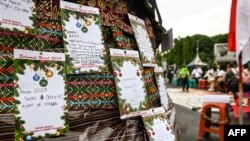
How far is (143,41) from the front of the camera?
205 centimetres

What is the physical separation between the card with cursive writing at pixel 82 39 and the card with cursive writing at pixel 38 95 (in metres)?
0.10

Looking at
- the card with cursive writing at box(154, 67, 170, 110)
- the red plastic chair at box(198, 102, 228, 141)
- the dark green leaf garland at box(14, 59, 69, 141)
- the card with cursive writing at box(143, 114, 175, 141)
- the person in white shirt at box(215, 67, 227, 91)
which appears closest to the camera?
the dark green leaf garland at box(14, 59, 69, 141)

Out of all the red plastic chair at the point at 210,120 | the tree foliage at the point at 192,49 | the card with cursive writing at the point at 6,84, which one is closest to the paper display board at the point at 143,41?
the card with cursive writing at the point at 6,84

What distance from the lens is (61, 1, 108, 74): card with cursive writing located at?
5.23ft

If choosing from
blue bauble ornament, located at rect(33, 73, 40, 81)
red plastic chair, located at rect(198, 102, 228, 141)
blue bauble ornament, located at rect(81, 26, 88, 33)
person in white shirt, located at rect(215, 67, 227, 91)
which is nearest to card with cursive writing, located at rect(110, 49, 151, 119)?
blue bauble ornament, located at rect(81, 26, 88, 33)

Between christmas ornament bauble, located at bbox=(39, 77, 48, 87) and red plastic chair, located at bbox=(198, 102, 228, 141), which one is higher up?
christmas ornament bauble, located at bbox=(39, 77, 48, 87)

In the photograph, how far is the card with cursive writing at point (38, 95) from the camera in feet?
4.58

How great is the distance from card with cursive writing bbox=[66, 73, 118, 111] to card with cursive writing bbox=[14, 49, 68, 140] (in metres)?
0.06

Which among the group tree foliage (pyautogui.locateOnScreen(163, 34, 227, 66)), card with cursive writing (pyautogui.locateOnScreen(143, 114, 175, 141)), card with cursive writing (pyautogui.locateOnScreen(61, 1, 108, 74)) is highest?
tree foliage (pyautogui.locateOnScreen(163, 34, 227, 66))

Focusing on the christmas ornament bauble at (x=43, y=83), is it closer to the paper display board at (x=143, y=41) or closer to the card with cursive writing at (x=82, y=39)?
the card with cursive writing at (x=82, y=39)

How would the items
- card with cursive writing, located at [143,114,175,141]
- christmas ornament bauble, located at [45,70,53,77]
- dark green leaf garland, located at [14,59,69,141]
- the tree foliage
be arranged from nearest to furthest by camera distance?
dark green leaf garland, located at [14,59,69,141], christmas ornament bauble, located at [45,70,53,77], card with cursive writing, located at [143,114,175,141], the tree foliage

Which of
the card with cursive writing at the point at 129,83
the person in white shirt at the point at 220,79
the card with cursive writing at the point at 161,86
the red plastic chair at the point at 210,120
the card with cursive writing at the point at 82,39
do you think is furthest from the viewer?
the person in white shirt at the point at 220,79

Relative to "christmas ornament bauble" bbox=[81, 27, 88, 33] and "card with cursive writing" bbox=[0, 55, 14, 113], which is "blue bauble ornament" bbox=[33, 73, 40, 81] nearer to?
"card with cursive writing" bbox=[0, 55, 14, 113]

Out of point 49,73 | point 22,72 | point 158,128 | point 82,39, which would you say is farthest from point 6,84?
point 158,128
